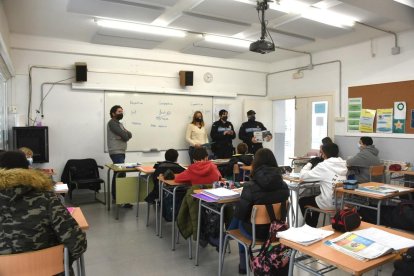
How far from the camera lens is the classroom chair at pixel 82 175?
551cm

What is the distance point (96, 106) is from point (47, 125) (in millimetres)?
915

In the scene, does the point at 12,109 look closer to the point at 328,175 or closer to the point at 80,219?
the point at 80,219

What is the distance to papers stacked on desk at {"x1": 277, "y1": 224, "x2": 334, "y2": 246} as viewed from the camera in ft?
5.91

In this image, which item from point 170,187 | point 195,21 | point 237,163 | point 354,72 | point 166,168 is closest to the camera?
point 170,187

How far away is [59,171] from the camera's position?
5.87m

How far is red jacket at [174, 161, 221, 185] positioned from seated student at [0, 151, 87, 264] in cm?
180

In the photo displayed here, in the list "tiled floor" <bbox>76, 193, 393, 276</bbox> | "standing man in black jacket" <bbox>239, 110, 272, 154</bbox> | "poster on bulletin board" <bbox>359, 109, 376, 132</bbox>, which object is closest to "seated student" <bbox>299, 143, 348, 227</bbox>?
"tiled floor" <bbox>76, 193, 393, 276</bbox>

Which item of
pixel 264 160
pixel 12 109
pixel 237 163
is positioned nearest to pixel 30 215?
pixel 264 160

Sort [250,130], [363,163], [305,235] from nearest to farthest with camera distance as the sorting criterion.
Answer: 1. [305,235]
2. [363,163]
3. [250,130]

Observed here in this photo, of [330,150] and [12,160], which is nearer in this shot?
[12,160]

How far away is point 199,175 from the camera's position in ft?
11.5

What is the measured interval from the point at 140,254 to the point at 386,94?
4.86 m

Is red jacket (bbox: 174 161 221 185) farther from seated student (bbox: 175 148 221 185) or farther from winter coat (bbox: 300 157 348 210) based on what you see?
winter coat (bbox: 300 157 348 210)

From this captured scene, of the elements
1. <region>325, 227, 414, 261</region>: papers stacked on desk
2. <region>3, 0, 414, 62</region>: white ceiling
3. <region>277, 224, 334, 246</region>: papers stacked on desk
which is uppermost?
<region>3, 0, 414, 62</region>: white ceiling
